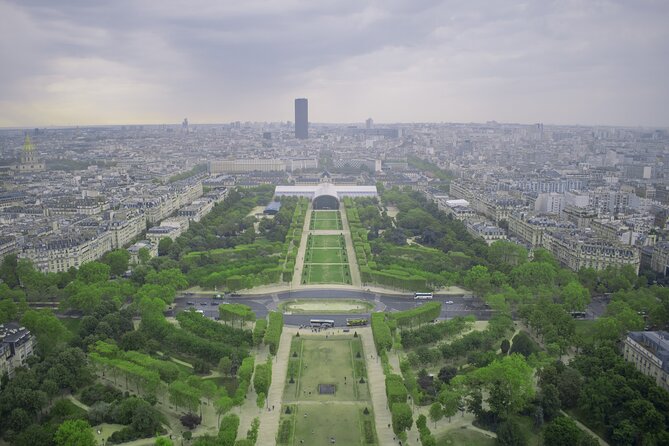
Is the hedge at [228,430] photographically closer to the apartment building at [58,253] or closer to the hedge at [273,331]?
the hedge at [273,331]

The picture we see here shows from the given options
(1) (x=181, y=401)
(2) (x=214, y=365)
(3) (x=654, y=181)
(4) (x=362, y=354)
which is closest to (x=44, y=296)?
(2) (x=214, y=365)

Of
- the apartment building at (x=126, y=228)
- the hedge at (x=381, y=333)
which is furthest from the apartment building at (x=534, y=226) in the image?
the apartment building at (x=126, y=228)

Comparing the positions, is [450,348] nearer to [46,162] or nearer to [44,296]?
[44,296]

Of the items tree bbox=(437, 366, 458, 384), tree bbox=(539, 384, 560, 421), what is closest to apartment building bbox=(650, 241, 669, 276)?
tree bbox=(539, 384, 560, 421)

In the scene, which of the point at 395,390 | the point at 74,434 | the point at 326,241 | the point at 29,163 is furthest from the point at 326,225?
the point at 29,163

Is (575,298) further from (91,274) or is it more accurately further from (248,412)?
(91,274)

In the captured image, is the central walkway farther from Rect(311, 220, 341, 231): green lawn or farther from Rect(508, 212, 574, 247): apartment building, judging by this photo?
Rect(508, 212, 574, 247): apartment building
